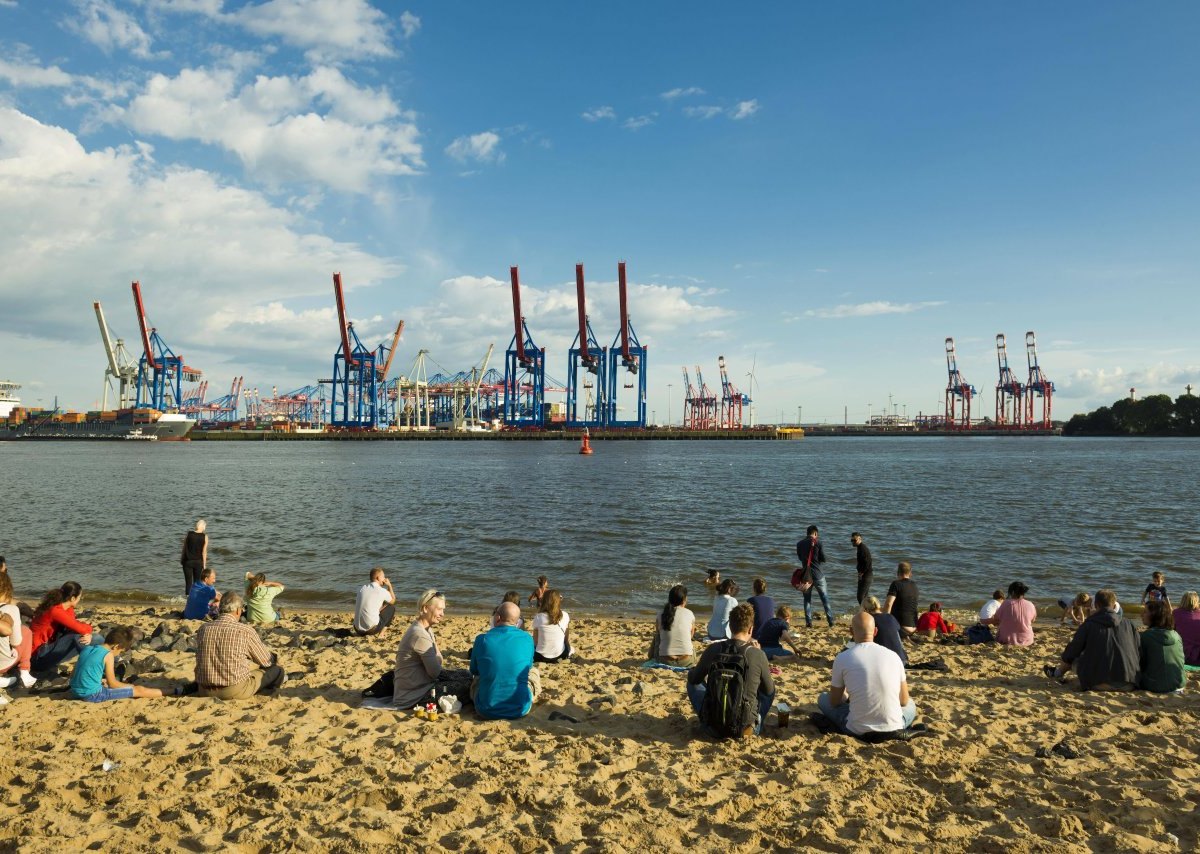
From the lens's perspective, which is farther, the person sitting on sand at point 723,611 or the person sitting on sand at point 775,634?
the person sitting on sand at point 723,611

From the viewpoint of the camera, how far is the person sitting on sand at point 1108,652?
7.04 m

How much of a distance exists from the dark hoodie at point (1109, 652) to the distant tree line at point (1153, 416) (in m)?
159

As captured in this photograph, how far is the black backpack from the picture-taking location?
5.68 metres

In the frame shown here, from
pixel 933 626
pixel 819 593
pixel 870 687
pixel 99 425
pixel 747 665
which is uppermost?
pixel 99 425

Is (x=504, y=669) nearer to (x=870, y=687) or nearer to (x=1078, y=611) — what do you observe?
(x=870, y=687)

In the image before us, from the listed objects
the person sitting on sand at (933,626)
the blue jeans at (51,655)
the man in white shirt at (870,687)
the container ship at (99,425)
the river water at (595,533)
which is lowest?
the river water at (595,533)

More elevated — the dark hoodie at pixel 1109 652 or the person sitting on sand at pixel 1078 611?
the dark hoodie at pixel 1109 652

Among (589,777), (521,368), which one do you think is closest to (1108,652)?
(589,777)

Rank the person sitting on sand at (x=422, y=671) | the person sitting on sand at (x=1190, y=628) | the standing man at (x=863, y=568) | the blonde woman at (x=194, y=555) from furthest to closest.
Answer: the blonde woman at (x=194, y=555) → the standing man at (x=863, y=568) → the person sitting on sand at (x=1190, y=628) → the person sitting on sand at (x=422, y=671)

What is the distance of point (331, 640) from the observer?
967cm

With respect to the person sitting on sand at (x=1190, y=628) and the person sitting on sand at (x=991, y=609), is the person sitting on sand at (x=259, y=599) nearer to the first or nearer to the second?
the person sitting on sand at (x=991, y=609)

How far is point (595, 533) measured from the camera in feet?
71.9

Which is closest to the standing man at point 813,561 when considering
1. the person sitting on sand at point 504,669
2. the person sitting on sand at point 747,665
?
the person sitting on sand at point 747,665

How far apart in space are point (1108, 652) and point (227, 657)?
8.18 m
